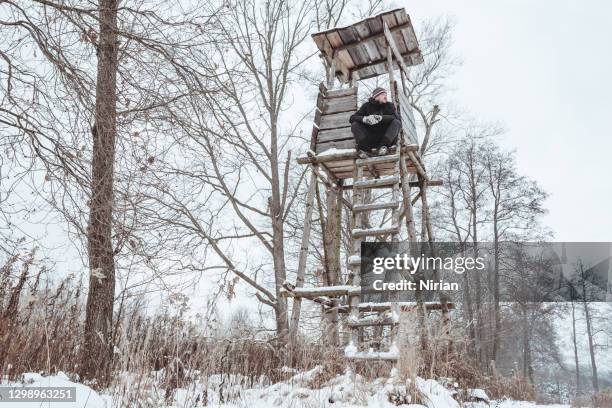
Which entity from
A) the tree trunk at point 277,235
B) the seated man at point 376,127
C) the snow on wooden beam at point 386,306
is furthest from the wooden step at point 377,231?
the tree trunk at point 277,235

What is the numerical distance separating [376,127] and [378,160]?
49 cm

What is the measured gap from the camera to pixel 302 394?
4414 mm

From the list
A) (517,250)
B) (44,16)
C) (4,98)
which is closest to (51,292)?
(4,98)

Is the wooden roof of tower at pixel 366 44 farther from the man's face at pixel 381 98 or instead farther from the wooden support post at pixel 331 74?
the man's face at pixel 381 98

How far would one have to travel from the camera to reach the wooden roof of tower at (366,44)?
26.8 feet

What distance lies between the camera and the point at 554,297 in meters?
19.8

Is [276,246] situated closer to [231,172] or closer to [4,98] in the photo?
[231,172]

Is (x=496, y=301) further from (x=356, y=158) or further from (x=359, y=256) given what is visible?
(x=359, y=256)

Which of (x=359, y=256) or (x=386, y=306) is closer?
(x=359, y=256)

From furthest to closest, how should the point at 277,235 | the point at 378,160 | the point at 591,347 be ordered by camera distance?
1. the point at 591,347
2. the point at 277,235
3. the point at 378,160

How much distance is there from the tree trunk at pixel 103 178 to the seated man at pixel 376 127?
139 inches

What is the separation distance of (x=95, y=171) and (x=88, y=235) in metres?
0.60

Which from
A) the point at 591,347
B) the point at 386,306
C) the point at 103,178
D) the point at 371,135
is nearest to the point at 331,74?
the point at 371,135

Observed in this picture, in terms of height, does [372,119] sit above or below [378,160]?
above
